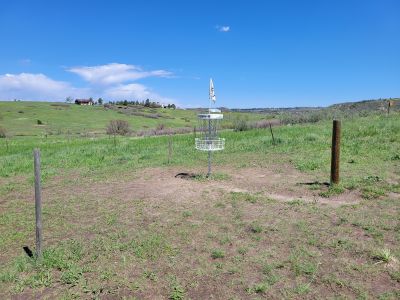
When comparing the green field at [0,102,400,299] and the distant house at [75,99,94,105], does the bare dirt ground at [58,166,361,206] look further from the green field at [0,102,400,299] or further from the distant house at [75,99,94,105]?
the distant house at [75,99,94,105]

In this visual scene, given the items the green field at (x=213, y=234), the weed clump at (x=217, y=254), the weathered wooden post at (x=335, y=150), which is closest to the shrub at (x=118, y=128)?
the green field at (x=213, y=234)

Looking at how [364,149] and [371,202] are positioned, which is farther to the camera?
[364,149]

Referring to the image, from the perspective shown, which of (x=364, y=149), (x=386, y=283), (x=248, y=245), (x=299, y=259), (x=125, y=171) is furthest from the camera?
(x=364, y=149)

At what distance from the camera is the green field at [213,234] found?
5164 millimetres

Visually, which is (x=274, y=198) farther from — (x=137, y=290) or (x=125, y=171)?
(x=125, y=171)

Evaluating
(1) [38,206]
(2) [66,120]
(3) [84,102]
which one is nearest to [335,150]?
(1) [38,206]

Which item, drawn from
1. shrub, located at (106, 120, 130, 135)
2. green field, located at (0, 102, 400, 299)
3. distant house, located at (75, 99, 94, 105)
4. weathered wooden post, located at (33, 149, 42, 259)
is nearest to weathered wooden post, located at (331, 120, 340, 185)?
green field, located at (0, 102, 400, 299)

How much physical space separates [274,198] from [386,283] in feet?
14.4

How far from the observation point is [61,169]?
1644 cm

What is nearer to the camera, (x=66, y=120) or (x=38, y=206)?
(x=38, y=206)

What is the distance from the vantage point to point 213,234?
698 centimetres

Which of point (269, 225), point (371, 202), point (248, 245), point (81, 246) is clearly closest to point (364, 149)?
point (371, 202)

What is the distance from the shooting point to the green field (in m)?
5.16

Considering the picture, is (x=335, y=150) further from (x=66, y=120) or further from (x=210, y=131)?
(x=66, y=120)
